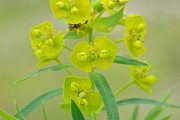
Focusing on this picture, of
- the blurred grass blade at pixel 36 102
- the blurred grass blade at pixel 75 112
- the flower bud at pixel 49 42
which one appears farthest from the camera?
the blurred grass blade at pixel 36 102

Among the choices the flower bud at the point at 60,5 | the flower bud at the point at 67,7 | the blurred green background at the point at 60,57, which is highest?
the flower bud at the point at 60,5

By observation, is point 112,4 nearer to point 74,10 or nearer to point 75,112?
point 74,10

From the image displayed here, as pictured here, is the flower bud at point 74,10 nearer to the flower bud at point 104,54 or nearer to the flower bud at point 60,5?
the flower bud at point 60,5

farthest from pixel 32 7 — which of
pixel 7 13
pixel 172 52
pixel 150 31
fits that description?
pixel 172 52

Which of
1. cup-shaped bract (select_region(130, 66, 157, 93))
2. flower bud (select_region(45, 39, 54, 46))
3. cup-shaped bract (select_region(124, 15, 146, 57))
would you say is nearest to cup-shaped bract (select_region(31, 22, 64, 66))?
flower bud (select_region(45, 39, 54, 46))

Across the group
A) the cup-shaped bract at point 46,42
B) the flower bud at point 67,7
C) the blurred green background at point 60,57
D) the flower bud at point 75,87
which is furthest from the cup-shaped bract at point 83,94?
the blurred green background at point 60,57

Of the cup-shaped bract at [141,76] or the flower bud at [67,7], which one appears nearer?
the flower bud at [67,7]
